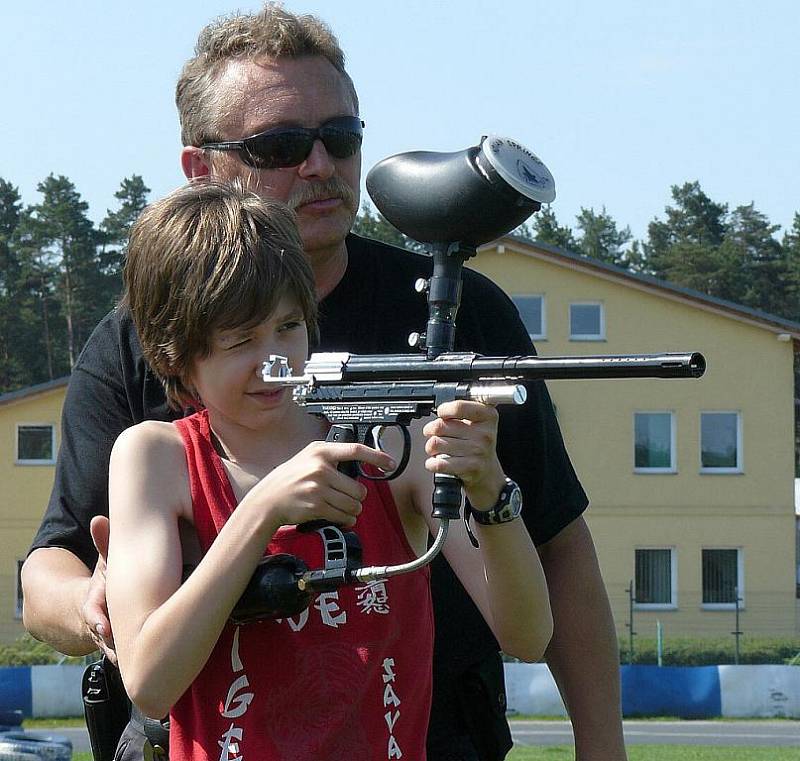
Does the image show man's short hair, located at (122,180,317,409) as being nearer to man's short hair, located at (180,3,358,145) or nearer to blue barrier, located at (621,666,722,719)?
man's short hair, located at (180,3,358,145)

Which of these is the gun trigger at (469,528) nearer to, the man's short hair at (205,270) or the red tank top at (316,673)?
the red tank top at (316,673)

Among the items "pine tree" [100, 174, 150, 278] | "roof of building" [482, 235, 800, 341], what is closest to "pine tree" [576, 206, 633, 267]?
"pine tree" [100, 174, 150, 278]

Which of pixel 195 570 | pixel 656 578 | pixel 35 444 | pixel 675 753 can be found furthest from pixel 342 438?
pixel 35 444

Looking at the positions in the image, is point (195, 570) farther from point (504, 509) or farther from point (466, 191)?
point (466, 191)

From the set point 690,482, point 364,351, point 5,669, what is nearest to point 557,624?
point 364,351

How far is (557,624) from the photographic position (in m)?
4.23

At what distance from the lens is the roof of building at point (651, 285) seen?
4503cm

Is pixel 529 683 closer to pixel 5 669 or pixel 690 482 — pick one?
pixel 5 669

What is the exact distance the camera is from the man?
12.9ft

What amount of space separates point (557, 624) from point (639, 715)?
30.7 metres

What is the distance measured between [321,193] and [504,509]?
143 centimetres

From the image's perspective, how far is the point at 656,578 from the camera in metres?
45.9

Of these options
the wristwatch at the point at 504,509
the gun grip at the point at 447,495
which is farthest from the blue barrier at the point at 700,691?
the gun grip at the point at 447,495

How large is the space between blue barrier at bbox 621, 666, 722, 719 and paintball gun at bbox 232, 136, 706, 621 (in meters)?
31.5
